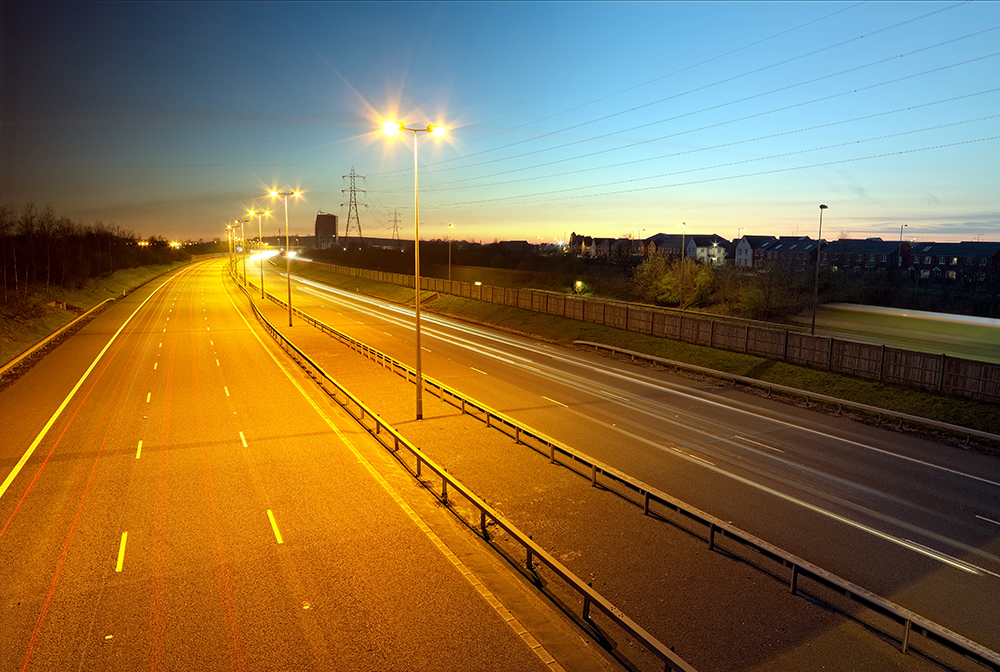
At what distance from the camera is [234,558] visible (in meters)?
10.9

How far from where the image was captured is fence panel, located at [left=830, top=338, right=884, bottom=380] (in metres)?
24.9

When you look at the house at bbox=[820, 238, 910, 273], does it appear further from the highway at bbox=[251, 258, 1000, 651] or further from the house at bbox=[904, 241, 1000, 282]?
the highway at bbox=[251, 258, 1000, 651]

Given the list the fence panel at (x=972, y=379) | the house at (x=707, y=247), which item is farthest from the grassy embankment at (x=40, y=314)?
the house at (x=707, y=247)

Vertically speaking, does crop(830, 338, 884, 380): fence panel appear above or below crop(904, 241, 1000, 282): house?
below

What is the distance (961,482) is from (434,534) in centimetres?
1453

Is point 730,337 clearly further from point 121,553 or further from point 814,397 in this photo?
point 121,553

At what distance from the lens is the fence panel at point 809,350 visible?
26.9m

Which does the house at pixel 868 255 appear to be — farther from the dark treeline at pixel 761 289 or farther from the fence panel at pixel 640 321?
the fence panel at pixel 640 321

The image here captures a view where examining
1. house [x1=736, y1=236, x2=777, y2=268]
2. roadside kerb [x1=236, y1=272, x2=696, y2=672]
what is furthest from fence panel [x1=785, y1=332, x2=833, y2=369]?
house [x1=736, y1=236, x2=777, y2=268]

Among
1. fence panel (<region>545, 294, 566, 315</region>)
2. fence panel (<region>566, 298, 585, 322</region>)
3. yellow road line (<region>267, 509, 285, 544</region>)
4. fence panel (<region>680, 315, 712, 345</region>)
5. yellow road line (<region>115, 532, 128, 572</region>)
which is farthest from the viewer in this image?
fence panel (<region>545, 294, 566, 315</region>)

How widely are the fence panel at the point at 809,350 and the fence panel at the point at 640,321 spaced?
9783 mm

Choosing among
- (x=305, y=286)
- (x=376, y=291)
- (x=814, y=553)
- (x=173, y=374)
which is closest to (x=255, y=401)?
(x=173, y=374)

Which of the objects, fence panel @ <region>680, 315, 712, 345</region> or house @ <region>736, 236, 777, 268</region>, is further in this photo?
house @ <region>736, 236, 777, 268</region>

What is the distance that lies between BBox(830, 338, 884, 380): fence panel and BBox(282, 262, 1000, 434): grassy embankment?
0.42 m
